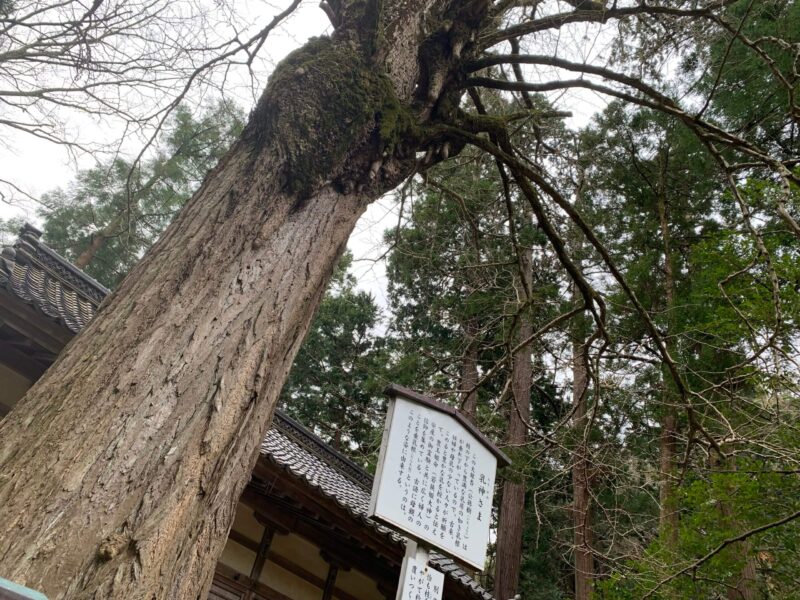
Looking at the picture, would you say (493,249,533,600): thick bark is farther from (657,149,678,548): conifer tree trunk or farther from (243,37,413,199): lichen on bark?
(243,37,413,199): lichen on bark

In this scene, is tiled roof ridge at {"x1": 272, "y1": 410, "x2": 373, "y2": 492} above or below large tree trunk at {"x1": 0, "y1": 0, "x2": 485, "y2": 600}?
above

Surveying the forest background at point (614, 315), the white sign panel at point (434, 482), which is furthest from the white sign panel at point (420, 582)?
the forest background at point (614, 315)

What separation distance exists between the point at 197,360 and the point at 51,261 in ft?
17.3

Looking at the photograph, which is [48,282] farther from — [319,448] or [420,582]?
[420,582]

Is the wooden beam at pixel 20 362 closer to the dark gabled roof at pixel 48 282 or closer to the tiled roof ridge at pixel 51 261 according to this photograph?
the dark gabled roof at pixel 48 282

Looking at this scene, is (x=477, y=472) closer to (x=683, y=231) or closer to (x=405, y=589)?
(x=405, y=589)

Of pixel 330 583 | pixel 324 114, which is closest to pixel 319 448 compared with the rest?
pixel 330 583

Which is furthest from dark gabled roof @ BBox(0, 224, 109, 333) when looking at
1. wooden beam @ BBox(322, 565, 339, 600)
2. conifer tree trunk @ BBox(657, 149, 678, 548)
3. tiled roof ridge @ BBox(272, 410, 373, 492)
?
conifer tree trunk @ BBox(657, 149, 678, 548)

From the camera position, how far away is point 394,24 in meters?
2.50

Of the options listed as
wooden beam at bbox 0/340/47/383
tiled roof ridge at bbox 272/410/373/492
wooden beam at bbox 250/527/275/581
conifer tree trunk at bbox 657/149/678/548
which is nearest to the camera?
wooden beam at bbox 0/340/47/383

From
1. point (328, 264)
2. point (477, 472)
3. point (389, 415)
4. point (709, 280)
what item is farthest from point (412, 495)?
point (709, 280)

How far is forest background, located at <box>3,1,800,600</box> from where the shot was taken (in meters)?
3.62

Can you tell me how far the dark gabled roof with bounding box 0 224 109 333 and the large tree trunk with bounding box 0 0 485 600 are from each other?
2.81m

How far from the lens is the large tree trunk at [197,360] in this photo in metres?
1.12
